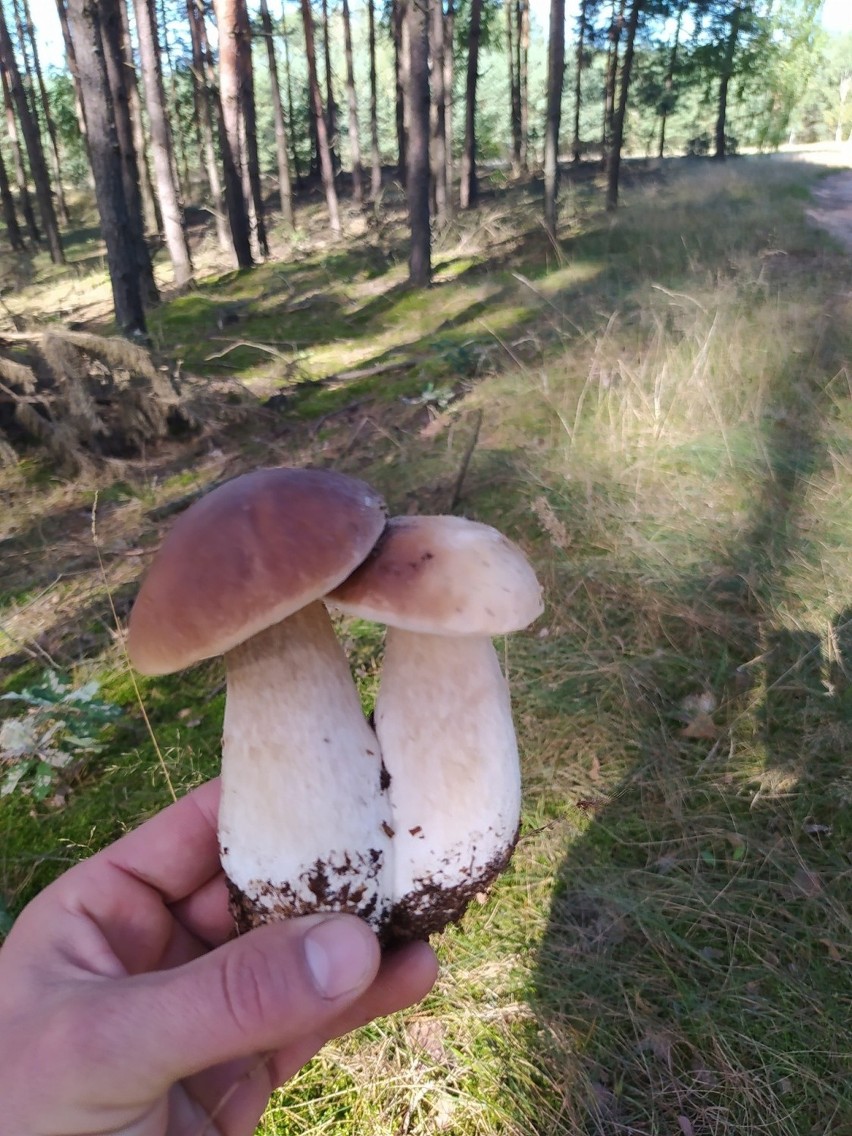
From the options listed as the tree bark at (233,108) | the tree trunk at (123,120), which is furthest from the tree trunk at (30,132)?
the tree bark at (233,108)

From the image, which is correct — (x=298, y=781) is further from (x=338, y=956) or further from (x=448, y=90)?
(x=448, y=90)

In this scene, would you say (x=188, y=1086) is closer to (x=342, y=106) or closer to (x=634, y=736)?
(x=634, y=736)

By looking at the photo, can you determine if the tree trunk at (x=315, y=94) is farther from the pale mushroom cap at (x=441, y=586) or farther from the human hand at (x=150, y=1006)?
the human hand at (x=150, y=1006)

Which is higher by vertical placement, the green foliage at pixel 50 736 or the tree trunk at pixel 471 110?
the tree trunk at pixel 471 110

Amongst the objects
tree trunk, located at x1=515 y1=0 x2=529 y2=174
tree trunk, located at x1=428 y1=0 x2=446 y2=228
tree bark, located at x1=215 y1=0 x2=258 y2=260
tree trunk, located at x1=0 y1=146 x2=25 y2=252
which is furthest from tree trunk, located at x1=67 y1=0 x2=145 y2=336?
tree trunk, located at x1=515 y1=0 x2=529 y2=174

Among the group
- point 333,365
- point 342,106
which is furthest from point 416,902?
point 342,106

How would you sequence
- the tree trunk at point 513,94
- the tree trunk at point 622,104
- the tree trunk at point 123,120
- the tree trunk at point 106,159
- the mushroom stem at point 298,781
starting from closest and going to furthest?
the mushroom stem at point 298,781, the tree trunk at point 106,159, the tree trunk at point 123,120, the tree trunk at point 622,104, the tree trunk at point 513,94
